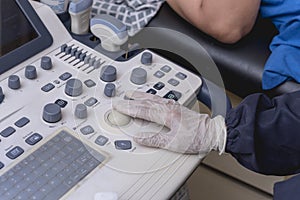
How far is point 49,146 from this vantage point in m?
0.75

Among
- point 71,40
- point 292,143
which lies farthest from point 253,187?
point 71,40

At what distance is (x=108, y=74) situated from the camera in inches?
33.7

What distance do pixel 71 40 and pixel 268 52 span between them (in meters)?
0.49

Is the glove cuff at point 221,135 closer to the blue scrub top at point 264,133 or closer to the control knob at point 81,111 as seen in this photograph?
the blue scrub top at point 264,133

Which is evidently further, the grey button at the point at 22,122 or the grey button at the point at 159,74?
the grey button at the point at 159,74

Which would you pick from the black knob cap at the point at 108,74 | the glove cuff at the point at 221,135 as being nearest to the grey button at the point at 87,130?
the black knob cap at the point at 108,74

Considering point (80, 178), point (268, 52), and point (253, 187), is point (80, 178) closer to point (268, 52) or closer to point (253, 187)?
point (268, 52)

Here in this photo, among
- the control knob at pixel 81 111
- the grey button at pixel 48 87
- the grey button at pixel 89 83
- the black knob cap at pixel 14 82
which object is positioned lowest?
the grey button at pixel 89 83

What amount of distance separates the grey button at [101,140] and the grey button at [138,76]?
0.43ft

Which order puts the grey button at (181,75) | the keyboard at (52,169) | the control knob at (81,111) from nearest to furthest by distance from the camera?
the keyboard at (52,169) → the control knob at (81,111) → the grey button at (181,75)

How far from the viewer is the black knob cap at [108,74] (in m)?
0.86

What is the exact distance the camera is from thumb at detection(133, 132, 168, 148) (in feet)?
2.57

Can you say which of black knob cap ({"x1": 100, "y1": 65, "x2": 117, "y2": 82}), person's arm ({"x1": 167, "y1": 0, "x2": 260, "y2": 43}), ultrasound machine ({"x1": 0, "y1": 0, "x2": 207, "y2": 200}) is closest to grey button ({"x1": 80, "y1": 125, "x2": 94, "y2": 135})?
ultrasound machine ({"x1": 0, "y1": 0, "x2": 207, "y2": 200})

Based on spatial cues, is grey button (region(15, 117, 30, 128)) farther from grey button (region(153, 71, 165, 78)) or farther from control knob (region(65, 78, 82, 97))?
grey button (region(153, 71, 165, 78))
